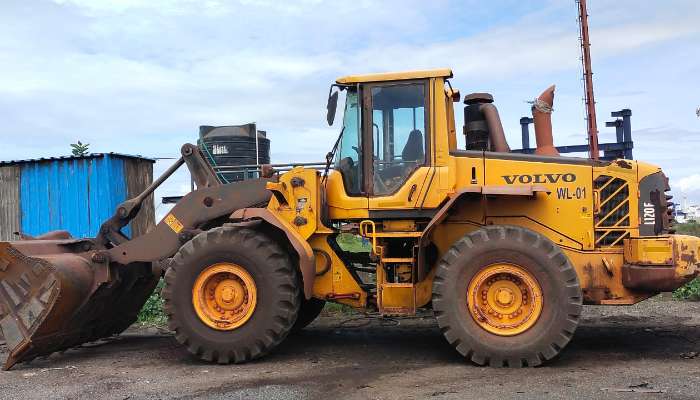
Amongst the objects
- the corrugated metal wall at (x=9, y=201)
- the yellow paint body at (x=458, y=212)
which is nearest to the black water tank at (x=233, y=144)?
the corrugated metal wall at (x=9, y=201)

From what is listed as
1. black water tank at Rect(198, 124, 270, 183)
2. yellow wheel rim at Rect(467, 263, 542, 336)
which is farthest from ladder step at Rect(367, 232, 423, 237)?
black water tank at Rect(198, 124, 270, 183)

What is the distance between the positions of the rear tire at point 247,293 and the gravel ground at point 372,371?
0.21 meters

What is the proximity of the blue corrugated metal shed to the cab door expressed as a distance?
688 cm

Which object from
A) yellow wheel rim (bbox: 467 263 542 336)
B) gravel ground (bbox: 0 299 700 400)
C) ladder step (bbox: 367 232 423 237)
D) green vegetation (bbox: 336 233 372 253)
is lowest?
gravel ground (bbox: 0 299 700 400)

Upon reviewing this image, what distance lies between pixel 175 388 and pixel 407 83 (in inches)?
153

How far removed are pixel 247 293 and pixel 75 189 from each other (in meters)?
6.97

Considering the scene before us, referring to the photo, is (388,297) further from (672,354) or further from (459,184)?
(672,354)

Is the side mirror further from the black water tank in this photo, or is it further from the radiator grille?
the black water tank

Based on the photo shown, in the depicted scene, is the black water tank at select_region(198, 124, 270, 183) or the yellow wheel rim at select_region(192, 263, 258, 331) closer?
the yellow wheel rim at select_region(192, 263, 258, 331)

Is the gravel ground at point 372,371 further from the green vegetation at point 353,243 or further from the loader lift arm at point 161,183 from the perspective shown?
the loader lift arm at point 161,183

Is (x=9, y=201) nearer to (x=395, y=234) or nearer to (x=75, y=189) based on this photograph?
(x=75, y=189)

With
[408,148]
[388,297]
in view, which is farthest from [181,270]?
[408,148]

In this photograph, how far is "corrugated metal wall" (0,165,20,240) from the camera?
13.3m

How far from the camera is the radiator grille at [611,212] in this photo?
23.4ft
